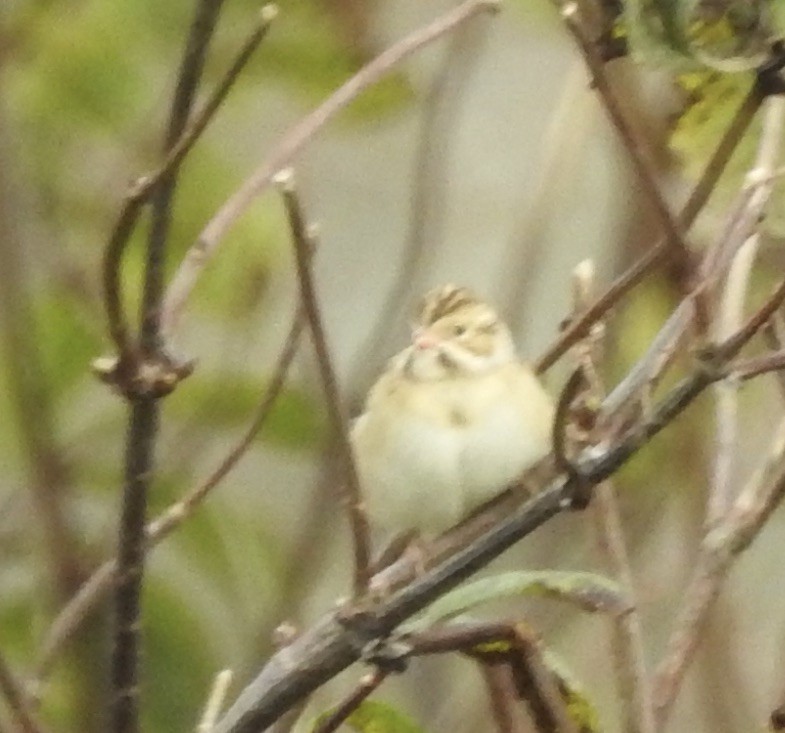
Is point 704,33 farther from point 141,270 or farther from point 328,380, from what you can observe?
point 141,270

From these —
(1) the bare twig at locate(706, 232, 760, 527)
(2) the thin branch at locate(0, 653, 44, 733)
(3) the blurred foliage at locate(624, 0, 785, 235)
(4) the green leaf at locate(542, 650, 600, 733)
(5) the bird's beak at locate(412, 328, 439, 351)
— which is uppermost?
(3) the blurred foliage at locate(624, 0, 785, 235)

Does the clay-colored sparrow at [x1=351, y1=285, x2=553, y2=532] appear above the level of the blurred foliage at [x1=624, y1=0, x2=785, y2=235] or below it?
below

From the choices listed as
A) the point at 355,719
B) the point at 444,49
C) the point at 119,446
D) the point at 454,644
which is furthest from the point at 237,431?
the point at 454,644

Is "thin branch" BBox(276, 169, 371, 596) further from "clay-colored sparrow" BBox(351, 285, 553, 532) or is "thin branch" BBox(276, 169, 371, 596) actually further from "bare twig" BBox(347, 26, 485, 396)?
"bare twig" BBox(347, 26, 485, 396)

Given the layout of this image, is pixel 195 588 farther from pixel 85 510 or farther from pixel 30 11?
pixel 30 11

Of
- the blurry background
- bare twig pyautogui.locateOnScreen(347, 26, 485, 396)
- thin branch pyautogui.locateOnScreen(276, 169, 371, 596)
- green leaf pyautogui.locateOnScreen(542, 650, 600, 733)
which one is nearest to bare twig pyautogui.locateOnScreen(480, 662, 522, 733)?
green leaf pyautogui.locateOnScreen(542, 650, 600, 733)

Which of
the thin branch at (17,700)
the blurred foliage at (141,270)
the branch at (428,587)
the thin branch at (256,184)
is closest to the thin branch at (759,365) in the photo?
the branch at (428,587)
